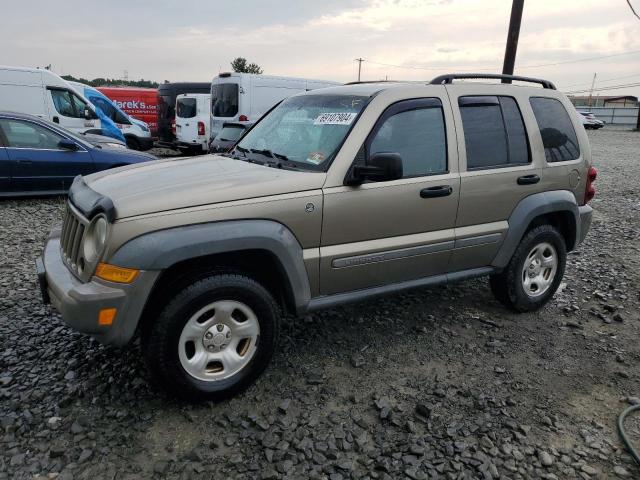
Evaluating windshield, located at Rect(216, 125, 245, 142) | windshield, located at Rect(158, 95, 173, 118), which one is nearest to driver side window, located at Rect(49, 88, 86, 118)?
windshield, located at Rect(216, 125, 245, 142)

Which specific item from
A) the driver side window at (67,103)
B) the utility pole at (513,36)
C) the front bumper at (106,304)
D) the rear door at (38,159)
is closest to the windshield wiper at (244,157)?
the front bumper at (106,304)

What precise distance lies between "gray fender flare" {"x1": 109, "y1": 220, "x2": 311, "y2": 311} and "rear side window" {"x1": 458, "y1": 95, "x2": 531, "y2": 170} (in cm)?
157

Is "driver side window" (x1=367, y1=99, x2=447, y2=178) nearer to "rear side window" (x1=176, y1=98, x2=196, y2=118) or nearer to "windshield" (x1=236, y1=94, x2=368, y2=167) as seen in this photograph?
"windshield" (x1=236, y1=94, x2=368, y2=167)

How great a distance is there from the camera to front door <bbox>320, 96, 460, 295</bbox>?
10.4 ft

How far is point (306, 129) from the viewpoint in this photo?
141 inches

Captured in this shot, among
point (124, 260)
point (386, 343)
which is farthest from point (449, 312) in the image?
point (124, 260)

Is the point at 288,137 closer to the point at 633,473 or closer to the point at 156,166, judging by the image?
the point at 156,166

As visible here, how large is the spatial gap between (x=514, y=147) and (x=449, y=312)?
4.82 feet

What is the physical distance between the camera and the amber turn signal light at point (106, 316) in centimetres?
256

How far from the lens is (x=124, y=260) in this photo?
2.57m

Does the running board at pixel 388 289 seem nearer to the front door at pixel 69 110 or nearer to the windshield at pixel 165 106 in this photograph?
the front door at pixel 69 110

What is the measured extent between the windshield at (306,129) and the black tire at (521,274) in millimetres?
1848

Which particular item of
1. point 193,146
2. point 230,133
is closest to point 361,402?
point 230,133

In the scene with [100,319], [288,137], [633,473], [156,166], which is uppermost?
[288,137]
